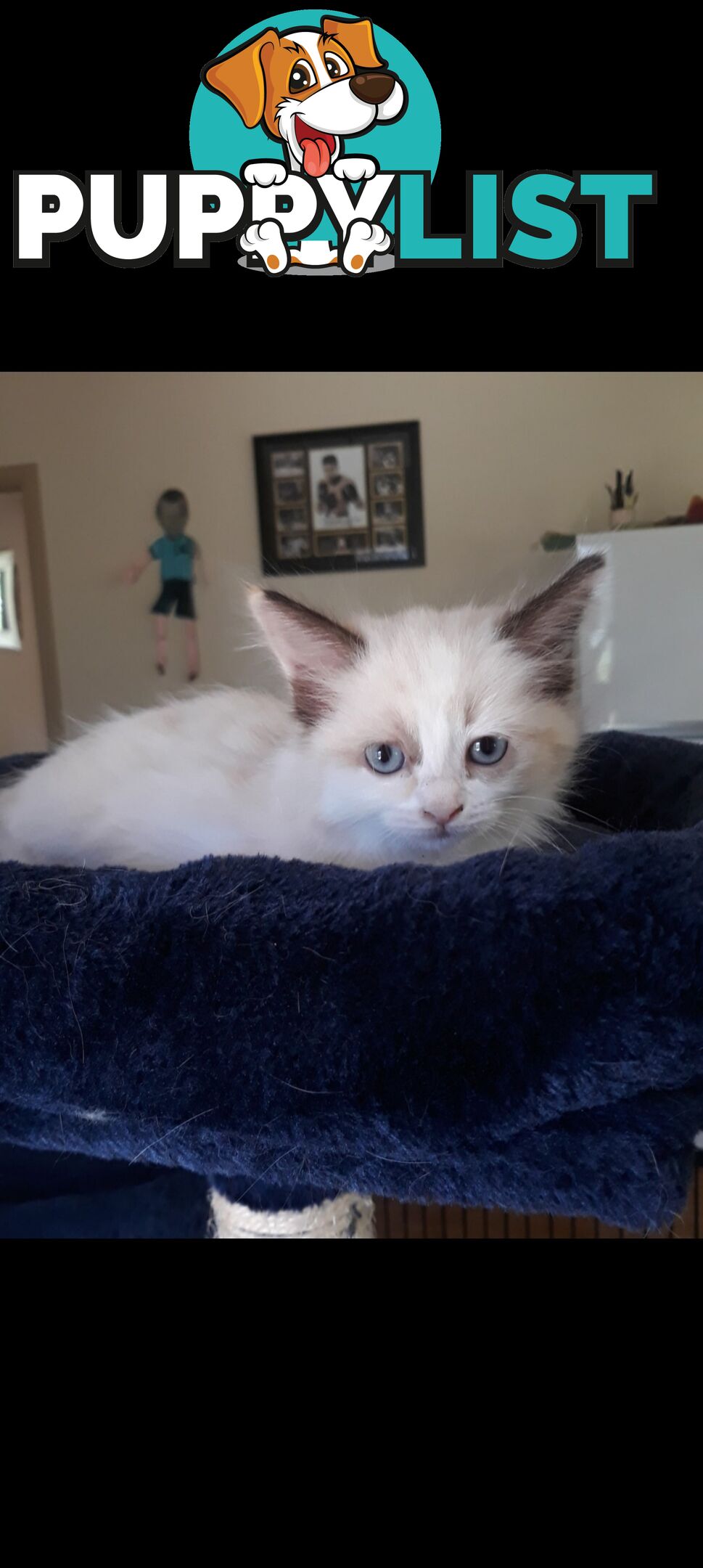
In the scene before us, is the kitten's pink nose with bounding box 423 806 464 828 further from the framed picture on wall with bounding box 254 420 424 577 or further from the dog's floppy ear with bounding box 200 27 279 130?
the framed picture on wall with bounding box 254 420 424 577

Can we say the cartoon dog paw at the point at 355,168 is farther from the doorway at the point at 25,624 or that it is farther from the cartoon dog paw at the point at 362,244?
the doorway at the point at 25,624

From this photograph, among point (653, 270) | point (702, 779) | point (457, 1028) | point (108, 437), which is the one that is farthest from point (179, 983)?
point (108, 437)

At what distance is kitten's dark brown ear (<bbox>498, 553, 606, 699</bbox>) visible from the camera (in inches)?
31.5

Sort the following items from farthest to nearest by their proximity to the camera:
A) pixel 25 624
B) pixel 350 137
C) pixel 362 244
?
1. pixel 25 624
2. pixel 362 244
3. pixel 350 137

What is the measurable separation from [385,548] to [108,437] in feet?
3.72

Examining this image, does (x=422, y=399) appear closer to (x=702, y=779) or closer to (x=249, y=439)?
(x=249, y=439)

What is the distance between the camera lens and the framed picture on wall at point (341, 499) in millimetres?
3223

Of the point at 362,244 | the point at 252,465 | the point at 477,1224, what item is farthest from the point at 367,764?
the point at 252,465

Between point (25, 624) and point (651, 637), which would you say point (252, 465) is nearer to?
point (25, 624)

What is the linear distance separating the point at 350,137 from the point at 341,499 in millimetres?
1112

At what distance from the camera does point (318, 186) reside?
244 centimetres

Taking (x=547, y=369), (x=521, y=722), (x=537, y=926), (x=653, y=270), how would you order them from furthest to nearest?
(x=547, y=369) < (x=653, y=270) < (x=521, y=722) < (x=537, y=926)

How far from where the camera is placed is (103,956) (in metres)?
0.55

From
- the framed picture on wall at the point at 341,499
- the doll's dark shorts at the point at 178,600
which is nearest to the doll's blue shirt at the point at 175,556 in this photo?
the doll's dark shorts at the point at 178,600
